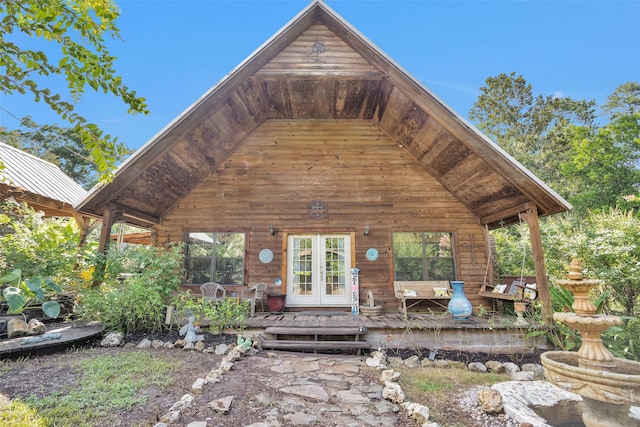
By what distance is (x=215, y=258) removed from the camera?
7.18 metres

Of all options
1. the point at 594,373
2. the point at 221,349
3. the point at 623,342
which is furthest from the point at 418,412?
the point at 623,342

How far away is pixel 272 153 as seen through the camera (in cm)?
756

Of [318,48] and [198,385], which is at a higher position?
[318,48]

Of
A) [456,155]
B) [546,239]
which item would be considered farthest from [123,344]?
[546,239]

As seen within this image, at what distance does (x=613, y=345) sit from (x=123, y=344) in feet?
22.8

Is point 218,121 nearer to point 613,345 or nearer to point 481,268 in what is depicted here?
point 481,268

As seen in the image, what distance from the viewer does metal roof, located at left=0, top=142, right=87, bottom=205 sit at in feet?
22.9

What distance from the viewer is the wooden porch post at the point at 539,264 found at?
16.3 feet

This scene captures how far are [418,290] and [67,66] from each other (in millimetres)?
6795

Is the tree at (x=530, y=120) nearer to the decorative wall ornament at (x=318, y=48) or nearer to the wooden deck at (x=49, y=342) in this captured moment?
the decorative wall ornament at (x=318, y=48)

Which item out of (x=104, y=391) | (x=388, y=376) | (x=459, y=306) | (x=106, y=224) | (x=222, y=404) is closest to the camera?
(x=222, y=404)

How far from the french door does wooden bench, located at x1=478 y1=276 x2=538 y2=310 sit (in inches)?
121

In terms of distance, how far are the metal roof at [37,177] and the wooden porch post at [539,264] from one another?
9.09m

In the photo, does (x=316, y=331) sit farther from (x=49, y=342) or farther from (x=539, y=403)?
(x=49, y=342)
